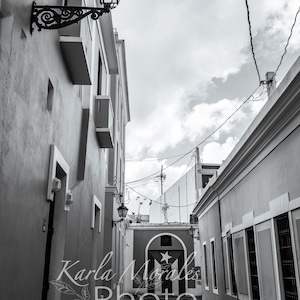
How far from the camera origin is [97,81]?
8844 mm

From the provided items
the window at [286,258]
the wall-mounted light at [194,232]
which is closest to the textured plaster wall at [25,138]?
the window at [286,258]

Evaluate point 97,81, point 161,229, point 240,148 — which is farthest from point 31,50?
point 161,229

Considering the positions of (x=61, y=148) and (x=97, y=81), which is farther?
(x=97, y=81)

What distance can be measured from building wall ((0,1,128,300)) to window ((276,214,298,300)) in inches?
142

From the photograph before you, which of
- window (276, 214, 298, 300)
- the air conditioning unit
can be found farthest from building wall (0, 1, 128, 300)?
window (276, 214, 298, 300)

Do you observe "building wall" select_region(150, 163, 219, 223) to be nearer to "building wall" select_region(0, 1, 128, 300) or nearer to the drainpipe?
the drainpipe

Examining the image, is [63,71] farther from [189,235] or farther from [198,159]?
[189,235]

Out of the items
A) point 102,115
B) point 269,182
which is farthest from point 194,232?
point 102,115

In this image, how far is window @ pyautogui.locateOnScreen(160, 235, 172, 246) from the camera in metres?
24.4

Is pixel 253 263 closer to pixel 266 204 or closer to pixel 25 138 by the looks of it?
pixel 266 204

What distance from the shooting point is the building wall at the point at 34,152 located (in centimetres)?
323

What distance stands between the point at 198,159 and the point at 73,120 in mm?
17762

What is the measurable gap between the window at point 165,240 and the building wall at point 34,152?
717 inches

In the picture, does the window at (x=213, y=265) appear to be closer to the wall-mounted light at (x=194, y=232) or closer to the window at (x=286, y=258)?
the window at (x=286, y=258)
